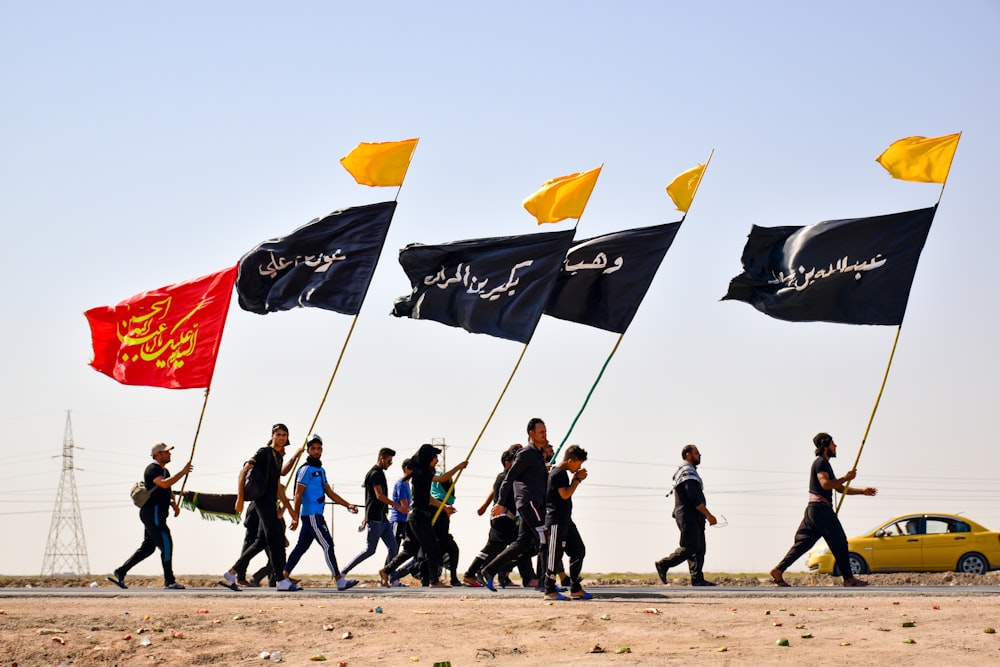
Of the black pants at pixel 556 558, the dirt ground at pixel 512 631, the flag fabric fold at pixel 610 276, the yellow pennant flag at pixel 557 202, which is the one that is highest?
the yellow pennant flag at pixel 557 202

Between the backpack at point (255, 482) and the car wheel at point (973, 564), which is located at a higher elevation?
the backpack at point (255, 482)

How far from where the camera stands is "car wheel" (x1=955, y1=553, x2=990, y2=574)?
25078mm

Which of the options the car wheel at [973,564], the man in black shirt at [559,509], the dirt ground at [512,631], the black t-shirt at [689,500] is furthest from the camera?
the car wheel at [973,564]

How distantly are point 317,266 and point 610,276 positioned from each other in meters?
4.36

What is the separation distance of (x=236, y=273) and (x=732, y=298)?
23.3 feet

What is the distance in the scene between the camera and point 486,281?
1981 cm

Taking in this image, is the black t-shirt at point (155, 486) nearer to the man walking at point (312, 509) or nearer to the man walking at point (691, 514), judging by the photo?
the man walking at point (312, 509)

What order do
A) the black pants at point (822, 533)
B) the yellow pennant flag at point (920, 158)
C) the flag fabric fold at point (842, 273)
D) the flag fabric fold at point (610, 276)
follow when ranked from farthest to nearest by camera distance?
the flag fabric fold at point (610, 276)
the yellow pennant flag at point (920, 158)
the flag fabric fold at point (842, 273)
the black pants at point (822, 533)

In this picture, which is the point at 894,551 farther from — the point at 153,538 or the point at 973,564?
the point at 153,538

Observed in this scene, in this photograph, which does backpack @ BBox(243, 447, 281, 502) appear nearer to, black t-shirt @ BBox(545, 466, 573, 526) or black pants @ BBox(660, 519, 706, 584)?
black t-shirt @ BBox(545, 466, 573, 526)

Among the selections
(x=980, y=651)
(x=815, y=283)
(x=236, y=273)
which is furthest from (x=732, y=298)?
(x=980, y=651)

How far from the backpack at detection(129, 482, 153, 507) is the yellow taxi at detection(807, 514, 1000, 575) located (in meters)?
13.6

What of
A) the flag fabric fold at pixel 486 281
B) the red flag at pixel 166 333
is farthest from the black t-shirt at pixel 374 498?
the red flag at pixel 166 333

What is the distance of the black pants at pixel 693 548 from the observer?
17641 millimetres
